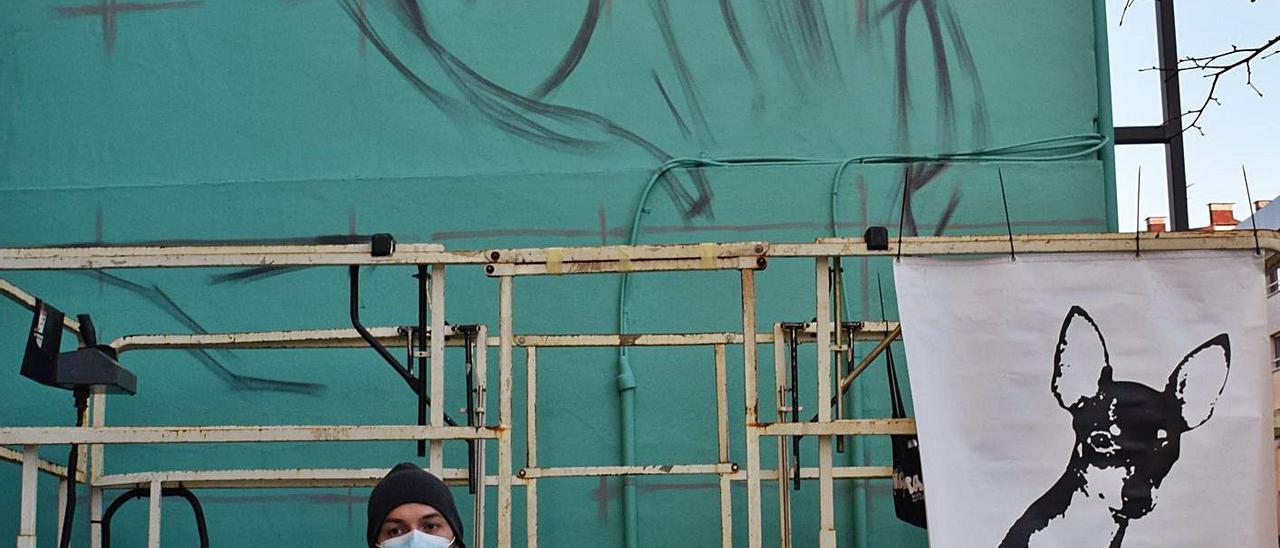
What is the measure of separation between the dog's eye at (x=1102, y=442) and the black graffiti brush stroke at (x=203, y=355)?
3658 millimetres

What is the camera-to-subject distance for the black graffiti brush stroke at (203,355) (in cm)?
709

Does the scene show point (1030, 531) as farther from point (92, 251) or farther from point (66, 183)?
point (66, 183)

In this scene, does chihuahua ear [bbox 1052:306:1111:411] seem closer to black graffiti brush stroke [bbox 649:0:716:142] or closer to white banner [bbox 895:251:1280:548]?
white banner [bbox 895:251:1280:548]

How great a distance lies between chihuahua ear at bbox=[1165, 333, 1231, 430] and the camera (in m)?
4.57

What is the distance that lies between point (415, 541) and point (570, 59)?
3511 mm

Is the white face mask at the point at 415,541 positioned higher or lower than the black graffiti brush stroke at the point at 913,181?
lower

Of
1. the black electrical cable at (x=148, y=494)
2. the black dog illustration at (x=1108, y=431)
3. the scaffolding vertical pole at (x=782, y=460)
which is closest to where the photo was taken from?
the black dog illustration at (x=1108, y=431)

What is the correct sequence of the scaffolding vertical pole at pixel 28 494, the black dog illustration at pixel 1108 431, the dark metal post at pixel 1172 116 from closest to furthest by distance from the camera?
1. the black dog illustration at pixel 1108 431
2. the scaffolding vertical pole at pixel 28 494
3. the dark metal post at pixel 1172 116

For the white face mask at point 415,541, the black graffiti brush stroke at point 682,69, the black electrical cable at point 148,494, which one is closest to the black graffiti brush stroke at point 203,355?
the black electrical cable at point 148,494

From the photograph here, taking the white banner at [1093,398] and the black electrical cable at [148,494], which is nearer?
the white banner at [1093,398]

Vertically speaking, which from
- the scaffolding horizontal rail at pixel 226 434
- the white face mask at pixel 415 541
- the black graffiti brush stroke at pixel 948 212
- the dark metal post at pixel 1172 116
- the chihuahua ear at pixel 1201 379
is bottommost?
the white face mask at pixel 415 541

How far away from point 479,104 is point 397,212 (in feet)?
1.98

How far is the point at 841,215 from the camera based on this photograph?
7.12m

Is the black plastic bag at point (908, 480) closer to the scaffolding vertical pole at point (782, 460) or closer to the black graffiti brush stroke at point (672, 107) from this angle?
the scaffolding vertical pole at point (782, 460)
